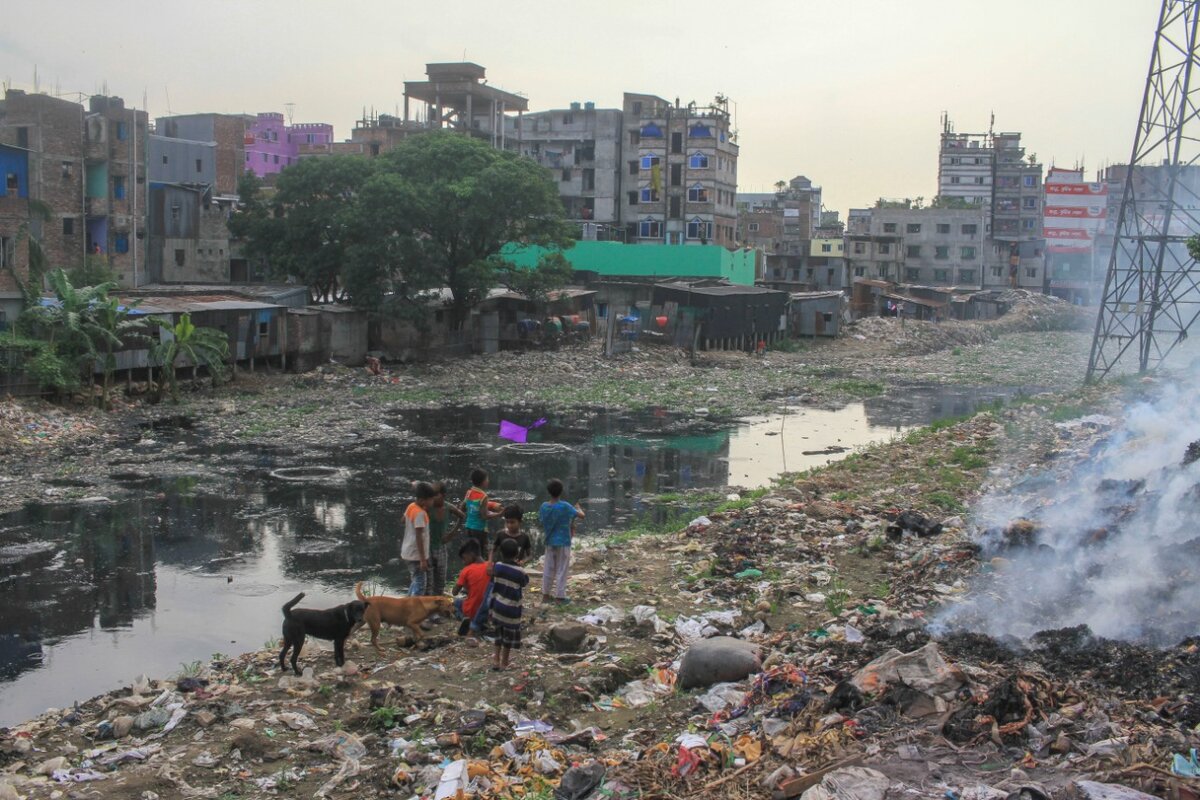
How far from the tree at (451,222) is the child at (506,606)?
24734 millimetres

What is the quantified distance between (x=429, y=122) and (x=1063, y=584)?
5107cm

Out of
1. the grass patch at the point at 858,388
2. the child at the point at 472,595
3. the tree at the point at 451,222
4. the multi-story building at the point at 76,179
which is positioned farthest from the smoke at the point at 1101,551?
the multi-story building at the point at 76,179

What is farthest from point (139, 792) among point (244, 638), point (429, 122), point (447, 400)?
point (429, 122)

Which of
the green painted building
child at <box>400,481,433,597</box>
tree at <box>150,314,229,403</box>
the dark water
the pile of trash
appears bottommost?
the dark water

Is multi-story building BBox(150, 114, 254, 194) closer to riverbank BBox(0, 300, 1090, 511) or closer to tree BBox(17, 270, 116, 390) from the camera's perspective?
riverbank BBox(0, 300, 1090, 511)

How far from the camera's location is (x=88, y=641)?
33.1ft

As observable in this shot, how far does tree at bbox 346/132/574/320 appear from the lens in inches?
1256

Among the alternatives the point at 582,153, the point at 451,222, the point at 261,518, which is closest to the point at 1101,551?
the point at 261,518

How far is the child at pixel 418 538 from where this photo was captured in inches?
373

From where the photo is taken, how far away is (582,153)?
59750 mm

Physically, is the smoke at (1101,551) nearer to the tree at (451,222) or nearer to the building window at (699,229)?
the tree at (451,222)

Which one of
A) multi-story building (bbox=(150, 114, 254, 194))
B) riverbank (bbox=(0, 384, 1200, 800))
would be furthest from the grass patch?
multi-story building (bbox=(150, 114, 254, 194))

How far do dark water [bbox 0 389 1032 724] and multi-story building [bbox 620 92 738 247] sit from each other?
31.3 meters

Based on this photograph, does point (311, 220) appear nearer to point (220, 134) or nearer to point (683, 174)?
point (220, 134)
